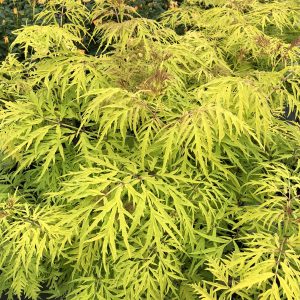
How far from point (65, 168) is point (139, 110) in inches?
14.0

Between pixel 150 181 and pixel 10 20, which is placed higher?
pixel 150 181

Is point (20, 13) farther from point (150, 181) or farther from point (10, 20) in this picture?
point (150, 181)

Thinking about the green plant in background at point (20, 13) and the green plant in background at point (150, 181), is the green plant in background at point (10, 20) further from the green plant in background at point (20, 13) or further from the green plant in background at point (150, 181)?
the green plant in background at point (150, 181)

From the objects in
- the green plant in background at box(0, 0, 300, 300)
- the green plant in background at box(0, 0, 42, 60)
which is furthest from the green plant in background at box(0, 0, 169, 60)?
the green plant in background at box(0, 0, 300, 300)

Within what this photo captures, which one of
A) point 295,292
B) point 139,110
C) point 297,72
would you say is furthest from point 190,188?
point 297,72

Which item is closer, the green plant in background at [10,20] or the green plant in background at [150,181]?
the green plant in background at [150,181]

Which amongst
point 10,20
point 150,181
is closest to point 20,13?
point 10,20

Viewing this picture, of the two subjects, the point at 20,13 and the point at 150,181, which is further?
the point at 20,13

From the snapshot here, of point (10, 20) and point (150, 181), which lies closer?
point (150, 181)

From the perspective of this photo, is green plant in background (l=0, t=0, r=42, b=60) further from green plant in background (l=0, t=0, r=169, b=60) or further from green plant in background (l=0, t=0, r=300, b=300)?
green plant in background (l=0, t=0, r=300, b=300)

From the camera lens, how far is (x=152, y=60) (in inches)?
66.1

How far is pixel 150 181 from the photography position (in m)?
1.34

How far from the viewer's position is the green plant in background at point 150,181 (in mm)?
1290

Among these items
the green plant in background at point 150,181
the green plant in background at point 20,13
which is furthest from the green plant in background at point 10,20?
the green plant in background at point 150,181
